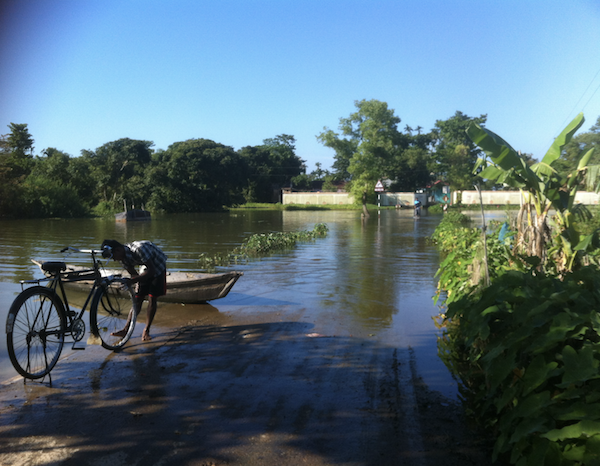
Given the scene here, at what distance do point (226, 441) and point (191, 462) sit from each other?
346mm

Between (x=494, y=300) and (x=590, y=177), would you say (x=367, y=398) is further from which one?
(x=590, y=177)

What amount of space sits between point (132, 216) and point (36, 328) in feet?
119

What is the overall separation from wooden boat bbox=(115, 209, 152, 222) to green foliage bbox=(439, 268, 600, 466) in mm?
38136

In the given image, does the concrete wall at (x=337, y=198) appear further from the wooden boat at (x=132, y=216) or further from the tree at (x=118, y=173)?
the wooden boat at (x=132, y=216)

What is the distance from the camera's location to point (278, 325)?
282 inches

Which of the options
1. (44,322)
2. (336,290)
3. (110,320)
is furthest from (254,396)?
(336,290)

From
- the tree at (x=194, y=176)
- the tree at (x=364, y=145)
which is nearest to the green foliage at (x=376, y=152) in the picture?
the tree at (x=364, y=145)

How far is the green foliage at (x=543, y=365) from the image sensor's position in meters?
2.59

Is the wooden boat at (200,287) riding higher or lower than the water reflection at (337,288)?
higher

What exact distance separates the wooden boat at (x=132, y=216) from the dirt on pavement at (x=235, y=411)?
34.9 metres

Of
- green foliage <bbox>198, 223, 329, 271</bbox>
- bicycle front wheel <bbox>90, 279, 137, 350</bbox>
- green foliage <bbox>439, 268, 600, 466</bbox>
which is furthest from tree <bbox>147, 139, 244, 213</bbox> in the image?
green foliage <bbox>439, 268, 600, 466</bbox>

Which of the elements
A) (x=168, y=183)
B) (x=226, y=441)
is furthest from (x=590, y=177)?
(x=168, y=183)

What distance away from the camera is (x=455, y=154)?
204 feet

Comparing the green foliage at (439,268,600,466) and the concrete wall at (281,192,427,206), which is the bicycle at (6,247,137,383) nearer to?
the green foliage at (439,268,600,466)
